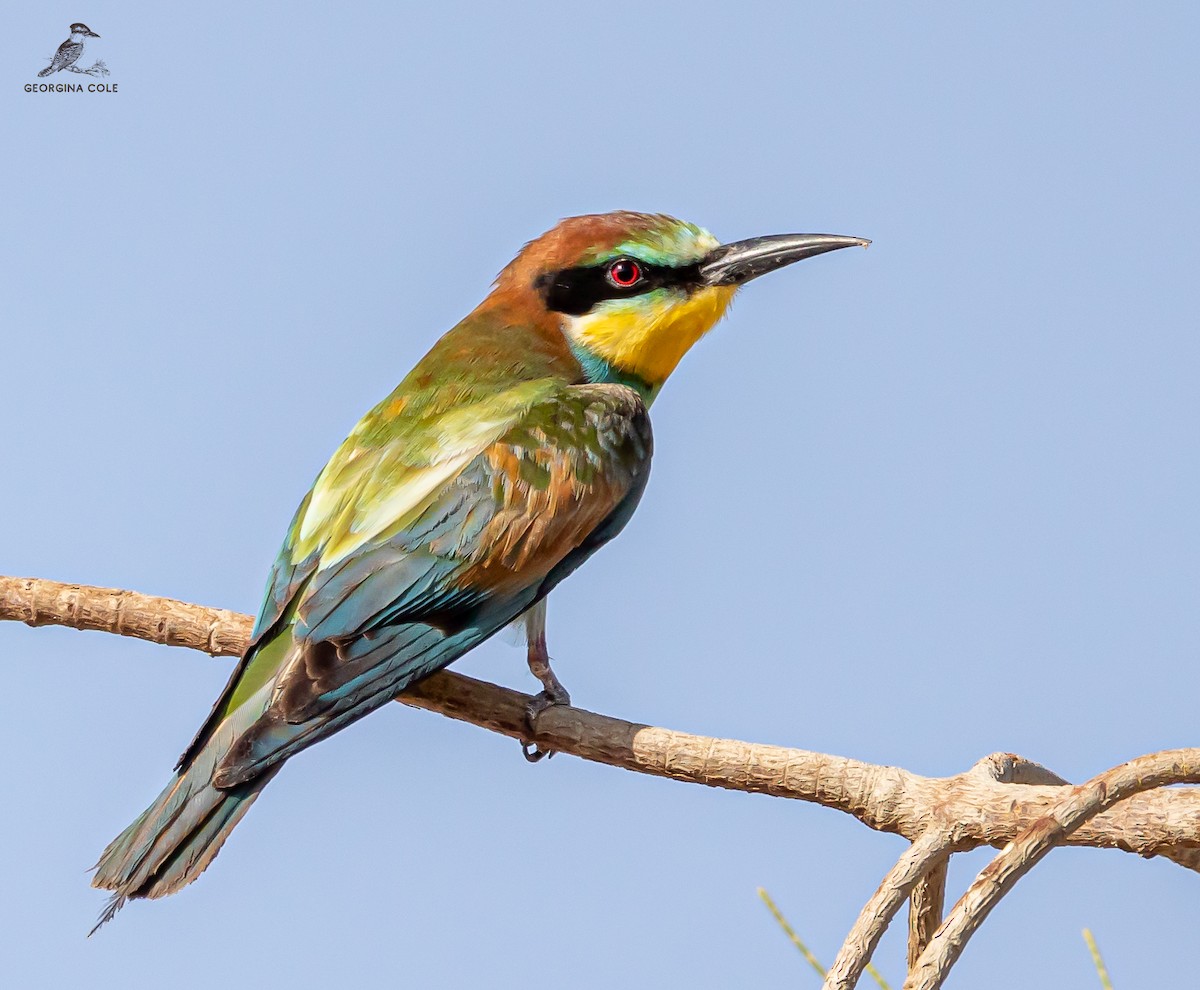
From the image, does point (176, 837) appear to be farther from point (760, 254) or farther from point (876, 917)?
point (760, 254)

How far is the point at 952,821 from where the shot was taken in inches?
114

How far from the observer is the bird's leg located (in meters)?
3.63

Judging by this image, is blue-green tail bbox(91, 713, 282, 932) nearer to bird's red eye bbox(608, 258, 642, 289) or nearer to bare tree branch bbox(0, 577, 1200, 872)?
bare tree branch bbox(0, 577, 1200, 872)

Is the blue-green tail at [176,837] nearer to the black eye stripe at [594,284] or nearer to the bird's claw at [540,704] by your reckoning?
the bird's claw at [540,704]

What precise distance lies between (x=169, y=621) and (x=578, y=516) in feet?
3.44

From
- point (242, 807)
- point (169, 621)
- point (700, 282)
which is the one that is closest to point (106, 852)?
point (242, 807)

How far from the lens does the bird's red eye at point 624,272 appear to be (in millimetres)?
4574

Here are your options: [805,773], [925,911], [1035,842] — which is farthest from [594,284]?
[1035,842]

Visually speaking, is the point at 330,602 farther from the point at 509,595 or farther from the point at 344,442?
the point at 344,442

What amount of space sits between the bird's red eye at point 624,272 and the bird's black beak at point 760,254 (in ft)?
0.69

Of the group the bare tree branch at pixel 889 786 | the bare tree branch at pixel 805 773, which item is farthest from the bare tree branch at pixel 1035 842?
the bare tree branch at pixel 805 773

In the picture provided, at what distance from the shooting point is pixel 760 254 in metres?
4.68

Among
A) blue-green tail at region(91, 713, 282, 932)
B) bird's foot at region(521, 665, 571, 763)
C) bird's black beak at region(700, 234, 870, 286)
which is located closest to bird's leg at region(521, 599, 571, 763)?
bird's foot at region(521, 665, 571, 763)

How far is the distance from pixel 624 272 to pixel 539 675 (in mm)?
1246
